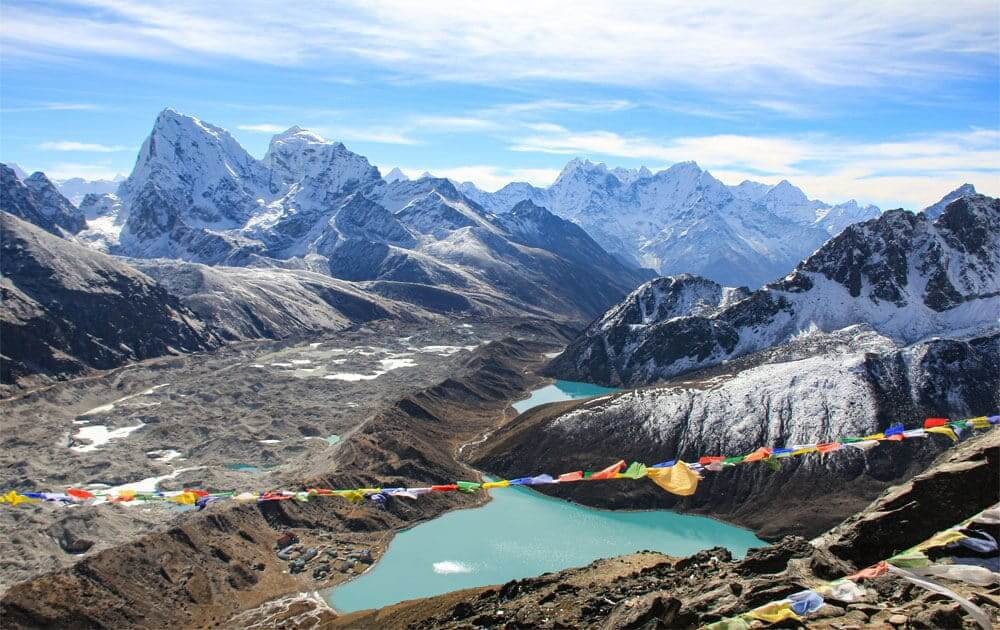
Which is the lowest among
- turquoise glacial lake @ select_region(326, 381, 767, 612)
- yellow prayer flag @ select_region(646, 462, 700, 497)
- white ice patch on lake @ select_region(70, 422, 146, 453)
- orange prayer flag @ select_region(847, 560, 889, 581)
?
turquoise glacial lake @ select_region(326, 381, 767, 612)

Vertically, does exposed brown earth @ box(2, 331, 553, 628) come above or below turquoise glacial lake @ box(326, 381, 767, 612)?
above

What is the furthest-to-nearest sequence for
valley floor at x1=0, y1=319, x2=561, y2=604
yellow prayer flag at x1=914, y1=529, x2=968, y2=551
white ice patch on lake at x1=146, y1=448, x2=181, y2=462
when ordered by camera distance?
white ice patch on lake at x1=146, y1=448, x2=181, y2=462, valley floor at x1=0, y1=319, x2=561, y2=604, yellow prayer flag at x1=914, y1=529, x2=968, y2=551

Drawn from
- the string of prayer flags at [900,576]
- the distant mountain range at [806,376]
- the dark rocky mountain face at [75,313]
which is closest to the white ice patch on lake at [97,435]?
the dark rocky mountain face at [75,313]

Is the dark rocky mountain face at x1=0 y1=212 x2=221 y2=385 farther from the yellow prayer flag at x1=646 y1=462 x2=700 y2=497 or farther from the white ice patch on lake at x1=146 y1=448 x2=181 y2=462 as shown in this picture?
the yellow prayer flag at x1=646 y1=462 x2=700 y2=497

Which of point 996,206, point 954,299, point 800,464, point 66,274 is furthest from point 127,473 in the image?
point 996,206

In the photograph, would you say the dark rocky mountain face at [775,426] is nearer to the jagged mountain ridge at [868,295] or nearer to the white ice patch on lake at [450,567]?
the white ice patch on lake at [450,567]

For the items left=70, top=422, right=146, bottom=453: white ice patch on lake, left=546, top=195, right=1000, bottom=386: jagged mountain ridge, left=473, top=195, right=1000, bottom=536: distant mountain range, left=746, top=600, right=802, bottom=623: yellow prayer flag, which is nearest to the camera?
left=746, top=600, right=802, bottom=623: yellow prayer flag

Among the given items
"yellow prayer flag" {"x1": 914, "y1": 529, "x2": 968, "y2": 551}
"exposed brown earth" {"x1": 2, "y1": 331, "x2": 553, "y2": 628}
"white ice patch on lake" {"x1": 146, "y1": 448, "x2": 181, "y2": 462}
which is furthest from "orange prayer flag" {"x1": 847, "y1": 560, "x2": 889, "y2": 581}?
"white ice patch on lake" {"x1": 146, "y1": 448, "x2": 181, "y2": 462}
